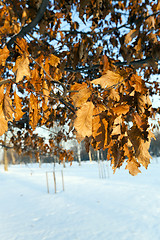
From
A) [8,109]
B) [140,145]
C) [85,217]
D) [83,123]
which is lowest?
[85,217]

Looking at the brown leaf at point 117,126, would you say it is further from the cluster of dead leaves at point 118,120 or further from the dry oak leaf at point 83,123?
the dry oak leaf at point 83,123

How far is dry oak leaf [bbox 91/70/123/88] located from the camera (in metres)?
0.77

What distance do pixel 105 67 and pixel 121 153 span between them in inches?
20.1

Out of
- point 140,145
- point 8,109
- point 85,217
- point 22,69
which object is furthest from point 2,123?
point 85,217

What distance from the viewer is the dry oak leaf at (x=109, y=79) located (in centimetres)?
77

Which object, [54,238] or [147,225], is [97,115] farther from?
[147,225]

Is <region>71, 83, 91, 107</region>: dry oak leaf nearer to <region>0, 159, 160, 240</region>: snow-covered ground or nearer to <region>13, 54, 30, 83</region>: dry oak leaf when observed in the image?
<region>13, 54, 30, 83</region>: dry oak leaf

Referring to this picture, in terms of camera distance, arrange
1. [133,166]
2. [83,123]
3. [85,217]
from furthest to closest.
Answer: [85,217] < [133,166] < [83,123]

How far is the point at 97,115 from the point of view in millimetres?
776

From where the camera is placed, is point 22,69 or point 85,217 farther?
point 85,217

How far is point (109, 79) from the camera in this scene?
A: 795mm

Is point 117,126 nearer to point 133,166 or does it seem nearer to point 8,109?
point 133,166

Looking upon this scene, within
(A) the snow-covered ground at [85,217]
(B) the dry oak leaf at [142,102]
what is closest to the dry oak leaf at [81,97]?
(B) the dry oak leaf at [142,102]

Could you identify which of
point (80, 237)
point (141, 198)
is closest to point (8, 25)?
point (80, 237)
